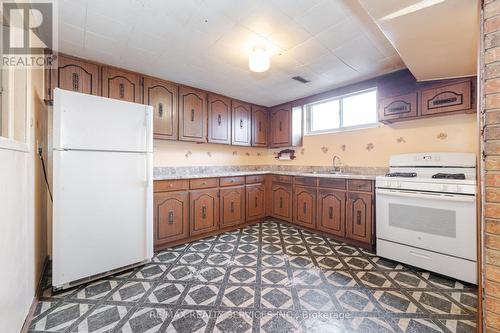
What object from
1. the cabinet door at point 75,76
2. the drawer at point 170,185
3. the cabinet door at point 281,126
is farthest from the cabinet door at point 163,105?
the cabinet door at point 281,126

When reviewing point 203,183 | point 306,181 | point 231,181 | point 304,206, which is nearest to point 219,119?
point 231,181

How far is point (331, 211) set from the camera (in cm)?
293

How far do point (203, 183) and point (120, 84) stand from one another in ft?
5.22

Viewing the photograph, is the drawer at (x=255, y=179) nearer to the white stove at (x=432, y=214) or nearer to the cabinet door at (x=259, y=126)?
the cabinet door at (x=259, y=126)

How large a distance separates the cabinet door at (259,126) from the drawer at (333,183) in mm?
1522

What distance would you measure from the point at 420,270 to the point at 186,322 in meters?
2.18

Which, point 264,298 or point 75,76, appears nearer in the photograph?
point 264,298

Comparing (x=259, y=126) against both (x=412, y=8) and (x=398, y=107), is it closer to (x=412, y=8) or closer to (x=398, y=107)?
(x=398, y=107)

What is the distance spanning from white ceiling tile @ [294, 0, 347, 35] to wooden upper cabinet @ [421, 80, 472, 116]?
1.49 metres

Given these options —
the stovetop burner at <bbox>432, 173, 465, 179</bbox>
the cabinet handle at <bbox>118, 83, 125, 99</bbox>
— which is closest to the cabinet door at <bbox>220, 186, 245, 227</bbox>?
the cabinet handle at <bbox>118, 83, 125, 99</bbox>

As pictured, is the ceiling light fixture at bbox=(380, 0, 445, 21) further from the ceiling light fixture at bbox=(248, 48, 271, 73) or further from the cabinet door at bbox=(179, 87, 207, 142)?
the cabinet door at bbox=(179, 87, 207, 142)

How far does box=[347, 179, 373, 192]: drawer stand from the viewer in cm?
255

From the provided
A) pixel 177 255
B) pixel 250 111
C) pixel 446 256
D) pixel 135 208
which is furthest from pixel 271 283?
pixel 250 111

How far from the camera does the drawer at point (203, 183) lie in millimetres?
2861
